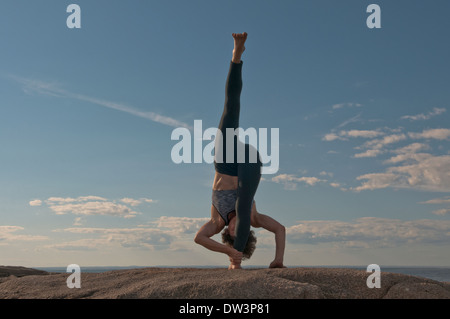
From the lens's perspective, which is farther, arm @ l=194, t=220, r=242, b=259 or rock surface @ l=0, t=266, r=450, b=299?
arm @ l=194, t=220, r=242, b=259

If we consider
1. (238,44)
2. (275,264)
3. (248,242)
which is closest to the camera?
(275,264)

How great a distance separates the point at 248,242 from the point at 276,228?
18.7 inches

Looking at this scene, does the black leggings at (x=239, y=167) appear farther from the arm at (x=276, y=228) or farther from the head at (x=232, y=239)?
the arm at (x=276, y=228)

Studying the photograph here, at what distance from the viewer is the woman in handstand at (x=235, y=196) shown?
6.29 metres

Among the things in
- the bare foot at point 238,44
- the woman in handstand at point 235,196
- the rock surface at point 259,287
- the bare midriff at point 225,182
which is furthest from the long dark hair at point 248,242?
the bare foot at point 238,44

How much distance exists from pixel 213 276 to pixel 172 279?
1.54 ft

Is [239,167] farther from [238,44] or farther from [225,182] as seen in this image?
[238,44]

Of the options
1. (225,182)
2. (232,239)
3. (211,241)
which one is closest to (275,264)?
(232,239)

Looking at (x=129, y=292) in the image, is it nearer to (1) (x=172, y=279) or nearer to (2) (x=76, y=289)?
(1) (x=172, y=279)

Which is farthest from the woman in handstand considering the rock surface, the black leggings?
the rock surface

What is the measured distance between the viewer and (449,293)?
4.70 m

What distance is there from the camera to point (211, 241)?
6.30 metres

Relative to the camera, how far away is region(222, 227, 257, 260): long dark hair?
6590 mm

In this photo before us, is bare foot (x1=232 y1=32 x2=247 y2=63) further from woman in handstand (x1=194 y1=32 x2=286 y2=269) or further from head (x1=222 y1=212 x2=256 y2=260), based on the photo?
head (x1=222 y1=212 x2=256 y2=260)
